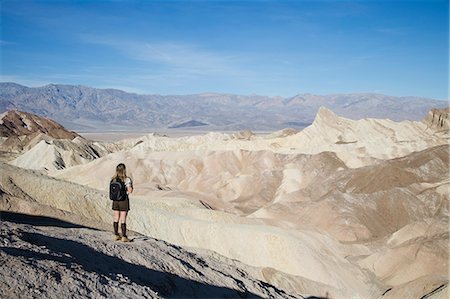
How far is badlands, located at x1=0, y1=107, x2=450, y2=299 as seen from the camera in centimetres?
1054

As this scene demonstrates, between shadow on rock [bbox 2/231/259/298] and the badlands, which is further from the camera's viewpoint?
the badlands

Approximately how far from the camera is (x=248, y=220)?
3334 cm

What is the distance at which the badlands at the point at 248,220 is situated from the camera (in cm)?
1054

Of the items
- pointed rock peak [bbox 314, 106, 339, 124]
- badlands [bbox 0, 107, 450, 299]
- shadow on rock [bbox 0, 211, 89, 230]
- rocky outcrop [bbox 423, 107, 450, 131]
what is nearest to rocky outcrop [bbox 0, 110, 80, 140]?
badlands [bbox 0, 107, 450, 299]

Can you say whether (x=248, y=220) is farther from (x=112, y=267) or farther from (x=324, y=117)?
(x=324, y=117)

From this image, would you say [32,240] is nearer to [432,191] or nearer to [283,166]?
[432,191]

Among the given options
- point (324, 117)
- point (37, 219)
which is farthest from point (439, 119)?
point (37, 219)

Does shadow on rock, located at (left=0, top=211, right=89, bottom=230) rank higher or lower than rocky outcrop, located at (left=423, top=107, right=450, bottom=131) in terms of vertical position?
lower

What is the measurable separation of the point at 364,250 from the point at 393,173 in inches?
605

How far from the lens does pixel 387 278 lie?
25.7 meters

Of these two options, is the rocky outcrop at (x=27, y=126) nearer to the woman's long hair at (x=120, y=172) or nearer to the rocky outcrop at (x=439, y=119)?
the rocky outcrop at (x=439, y=119)

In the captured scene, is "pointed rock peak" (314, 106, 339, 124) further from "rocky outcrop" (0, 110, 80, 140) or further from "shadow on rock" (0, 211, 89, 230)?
"rocky outcrop" (0, 110, 80, 140)

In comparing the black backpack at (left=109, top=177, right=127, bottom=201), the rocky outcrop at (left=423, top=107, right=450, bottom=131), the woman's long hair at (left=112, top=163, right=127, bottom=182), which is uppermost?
the rocky outcrop at (left=423, top=107, right=450, bottom=131)

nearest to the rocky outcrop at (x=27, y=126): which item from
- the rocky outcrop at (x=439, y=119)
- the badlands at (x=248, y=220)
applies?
the badlands at (x=248, y=220)
